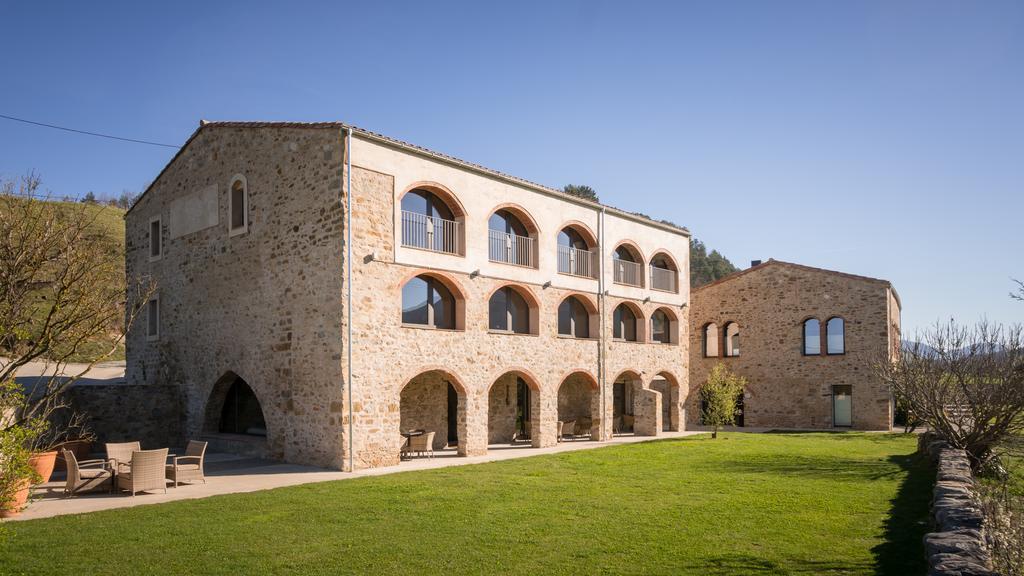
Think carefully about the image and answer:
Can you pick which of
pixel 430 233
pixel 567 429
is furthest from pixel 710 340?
pixel 430 233

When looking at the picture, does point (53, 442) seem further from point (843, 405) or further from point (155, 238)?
point (843, 405)

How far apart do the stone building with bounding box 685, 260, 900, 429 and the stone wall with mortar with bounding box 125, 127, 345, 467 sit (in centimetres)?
1834

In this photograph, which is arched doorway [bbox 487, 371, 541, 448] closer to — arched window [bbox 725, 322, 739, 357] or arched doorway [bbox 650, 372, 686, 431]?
arched doorway [bbox 650, 372, 686, 431]

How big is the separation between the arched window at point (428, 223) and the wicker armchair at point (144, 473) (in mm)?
6373

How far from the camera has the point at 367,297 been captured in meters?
14.3

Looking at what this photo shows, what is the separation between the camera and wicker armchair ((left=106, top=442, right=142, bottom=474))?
1155 centimetres

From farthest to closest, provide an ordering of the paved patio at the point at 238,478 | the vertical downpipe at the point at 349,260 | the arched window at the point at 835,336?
the arched window at the point at 835,336 → the vertical downpipe at the point at 349,260 → the paved patio at the point at 238,478

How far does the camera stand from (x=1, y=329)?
5.38m

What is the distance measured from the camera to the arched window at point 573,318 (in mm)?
20891

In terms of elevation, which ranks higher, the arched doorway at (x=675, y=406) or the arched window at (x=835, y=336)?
the arched window at (x=835, y=336)

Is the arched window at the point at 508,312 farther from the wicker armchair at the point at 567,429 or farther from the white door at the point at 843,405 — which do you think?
the white door at the point at 843,405

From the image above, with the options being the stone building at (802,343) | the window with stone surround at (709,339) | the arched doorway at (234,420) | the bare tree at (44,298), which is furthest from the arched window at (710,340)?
the bare tree at (44,298)

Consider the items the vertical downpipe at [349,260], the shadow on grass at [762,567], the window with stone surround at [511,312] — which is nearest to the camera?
the shadow on grass at [762,567]

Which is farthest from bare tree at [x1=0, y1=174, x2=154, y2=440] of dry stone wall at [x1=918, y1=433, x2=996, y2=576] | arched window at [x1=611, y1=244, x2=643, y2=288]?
arched window at [x1=611, y1=244, x2=643, y2=288]
